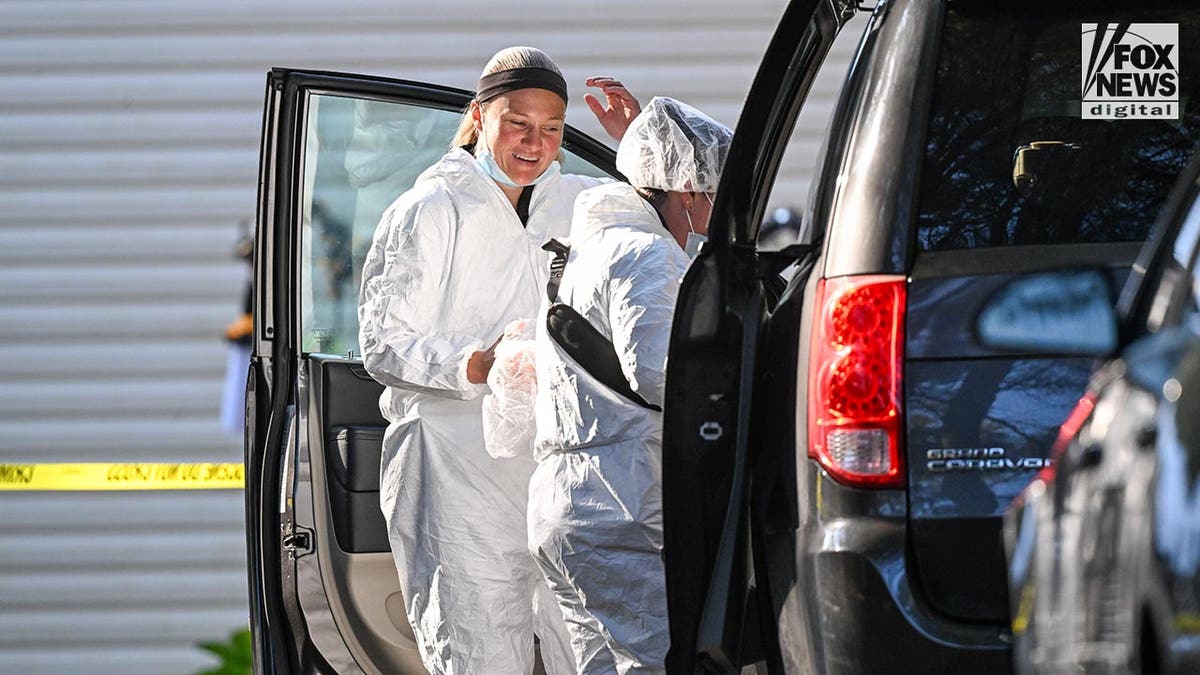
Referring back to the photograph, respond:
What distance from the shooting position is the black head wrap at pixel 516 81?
4410 millimetres

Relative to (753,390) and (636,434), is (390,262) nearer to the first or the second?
(636,434)

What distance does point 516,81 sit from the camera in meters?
4.41

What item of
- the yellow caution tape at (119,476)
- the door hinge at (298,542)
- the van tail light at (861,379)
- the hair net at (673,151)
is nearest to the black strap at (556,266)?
the hair net at (673,151)

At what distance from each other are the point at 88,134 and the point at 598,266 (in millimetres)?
3782

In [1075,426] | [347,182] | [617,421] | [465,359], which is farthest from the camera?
[347,182]

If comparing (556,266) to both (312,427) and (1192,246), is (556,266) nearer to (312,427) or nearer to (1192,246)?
(312,427)

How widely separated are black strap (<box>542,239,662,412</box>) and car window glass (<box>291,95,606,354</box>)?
91 cm

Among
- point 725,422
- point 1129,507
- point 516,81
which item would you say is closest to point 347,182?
point 516,81

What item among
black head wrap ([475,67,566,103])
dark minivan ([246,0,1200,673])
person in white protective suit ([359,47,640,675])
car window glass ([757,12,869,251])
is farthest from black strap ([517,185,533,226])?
car window glass ([757,12,869,251])

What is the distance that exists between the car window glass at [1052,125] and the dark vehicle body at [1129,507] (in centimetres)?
44

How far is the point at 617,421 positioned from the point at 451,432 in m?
0.76

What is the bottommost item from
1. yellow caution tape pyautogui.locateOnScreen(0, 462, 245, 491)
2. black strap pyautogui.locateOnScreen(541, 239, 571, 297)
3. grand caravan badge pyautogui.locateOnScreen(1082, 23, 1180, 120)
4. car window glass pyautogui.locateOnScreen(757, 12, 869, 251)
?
yellow caution tape pyautogui.locateOnScreen(0, 462, 245, 491)

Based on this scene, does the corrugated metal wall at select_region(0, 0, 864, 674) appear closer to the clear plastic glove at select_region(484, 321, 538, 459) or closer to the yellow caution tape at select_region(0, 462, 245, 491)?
→ the yellow caution tape at select_region(0, 462, 245, 491)

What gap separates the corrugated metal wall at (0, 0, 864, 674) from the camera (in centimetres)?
681
